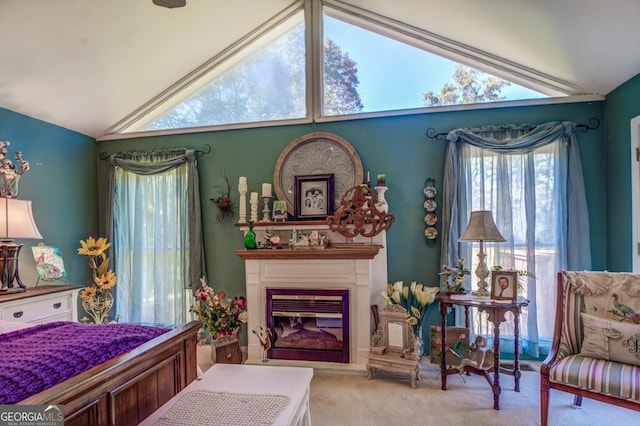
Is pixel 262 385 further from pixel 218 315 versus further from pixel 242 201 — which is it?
pixel 242 201

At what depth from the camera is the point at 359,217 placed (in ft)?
10.7

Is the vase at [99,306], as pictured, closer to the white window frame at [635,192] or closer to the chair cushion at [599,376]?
the chair cushion at [599,376]

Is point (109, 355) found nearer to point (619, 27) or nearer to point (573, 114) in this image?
point (619, 27)

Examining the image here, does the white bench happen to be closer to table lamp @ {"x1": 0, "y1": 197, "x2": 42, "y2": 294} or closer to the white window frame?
table lamp @ {"x1": 0, "y1": 197, "x2": 42, "y2": 294}

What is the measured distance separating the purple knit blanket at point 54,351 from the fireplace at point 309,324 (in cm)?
159

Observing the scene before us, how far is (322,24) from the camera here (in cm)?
370

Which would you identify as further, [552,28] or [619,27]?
[552,28]

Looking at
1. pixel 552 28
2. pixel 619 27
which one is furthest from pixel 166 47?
pixel 619 27

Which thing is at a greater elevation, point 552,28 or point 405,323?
point 552,28

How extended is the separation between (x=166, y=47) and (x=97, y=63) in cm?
63

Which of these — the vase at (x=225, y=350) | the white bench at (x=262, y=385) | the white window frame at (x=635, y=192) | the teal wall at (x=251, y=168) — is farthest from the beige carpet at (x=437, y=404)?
the white window frame at (x=635, y=192)

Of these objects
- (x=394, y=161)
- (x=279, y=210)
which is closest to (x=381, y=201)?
(x=394, y=161)

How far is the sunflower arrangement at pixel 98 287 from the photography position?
360cm

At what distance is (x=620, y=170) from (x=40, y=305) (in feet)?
16.5
